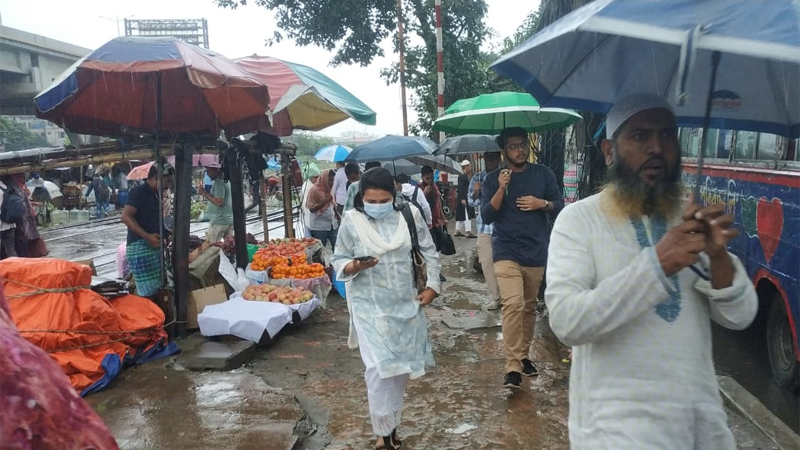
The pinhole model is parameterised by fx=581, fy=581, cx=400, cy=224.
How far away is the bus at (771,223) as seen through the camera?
14.2ft

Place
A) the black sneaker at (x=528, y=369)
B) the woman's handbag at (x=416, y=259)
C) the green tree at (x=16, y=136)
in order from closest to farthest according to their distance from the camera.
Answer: the woman's handbag at (x=416, y=259), the black sneaker at (x=528, y=369), the green tree at (x=16, y=136)

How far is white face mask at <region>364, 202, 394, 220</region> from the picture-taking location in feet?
12.3

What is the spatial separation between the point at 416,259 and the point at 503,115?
3.05m

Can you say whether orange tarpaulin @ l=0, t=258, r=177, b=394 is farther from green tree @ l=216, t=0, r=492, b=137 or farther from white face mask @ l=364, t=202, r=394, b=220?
green tree @ l=216, t=0, r=492, b=137

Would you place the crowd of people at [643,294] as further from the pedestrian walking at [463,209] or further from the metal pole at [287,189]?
the pedestrian walking at [463,209]

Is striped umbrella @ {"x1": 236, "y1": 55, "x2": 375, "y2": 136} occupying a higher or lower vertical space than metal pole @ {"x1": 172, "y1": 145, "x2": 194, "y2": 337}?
higher

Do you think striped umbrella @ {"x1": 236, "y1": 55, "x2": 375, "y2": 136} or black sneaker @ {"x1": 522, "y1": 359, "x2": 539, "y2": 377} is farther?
striped umbrella @ {"x1": 236, "y1": 55, "x2": 375, "y2": 136}

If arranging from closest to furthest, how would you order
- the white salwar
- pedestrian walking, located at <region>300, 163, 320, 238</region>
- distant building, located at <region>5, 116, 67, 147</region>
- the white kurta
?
the white kurta, the white salwar, pedestrian walking, located at <region>300, 163, 320, 238</region>, distant building, located at <region>5, 116, 67, 147</region>

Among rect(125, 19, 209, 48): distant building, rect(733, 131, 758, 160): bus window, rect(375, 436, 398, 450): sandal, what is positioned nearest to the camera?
rect(375, 436, 398, 450): sandal

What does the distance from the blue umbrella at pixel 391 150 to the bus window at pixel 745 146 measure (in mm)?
4069

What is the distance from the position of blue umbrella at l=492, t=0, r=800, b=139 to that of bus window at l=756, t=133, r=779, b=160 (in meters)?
2.71

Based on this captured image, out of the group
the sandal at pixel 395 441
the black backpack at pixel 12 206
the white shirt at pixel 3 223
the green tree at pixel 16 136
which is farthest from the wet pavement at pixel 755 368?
the green tree at pixel 16 136

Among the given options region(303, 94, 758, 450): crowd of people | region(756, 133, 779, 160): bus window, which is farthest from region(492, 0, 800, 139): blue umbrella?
region(756, 133, 779, 160): bus window

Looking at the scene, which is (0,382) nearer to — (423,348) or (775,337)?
(423,348)
